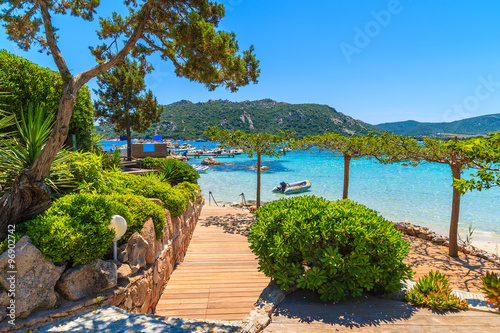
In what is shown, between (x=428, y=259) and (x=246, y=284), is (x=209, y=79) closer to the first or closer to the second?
(x=246, y=284)

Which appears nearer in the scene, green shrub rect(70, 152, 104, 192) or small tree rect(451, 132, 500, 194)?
small tree rect(451, 132, 500, 194)

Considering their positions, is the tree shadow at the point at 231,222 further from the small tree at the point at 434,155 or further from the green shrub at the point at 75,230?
the small tree at the point at 434,155

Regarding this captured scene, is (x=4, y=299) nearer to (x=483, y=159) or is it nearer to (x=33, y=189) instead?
(x=33, y=189)

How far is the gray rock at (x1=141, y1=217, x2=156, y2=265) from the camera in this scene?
3716mm

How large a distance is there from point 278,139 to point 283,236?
7.75m

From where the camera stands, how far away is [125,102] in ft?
66.3

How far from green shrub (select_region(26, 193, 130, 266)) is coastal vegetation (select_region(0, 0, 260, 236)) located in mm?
480

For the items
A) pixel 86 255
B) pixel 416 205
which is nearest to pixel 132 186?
pixel 86 255

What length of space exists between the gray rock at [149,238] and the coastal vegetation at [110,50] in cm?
141

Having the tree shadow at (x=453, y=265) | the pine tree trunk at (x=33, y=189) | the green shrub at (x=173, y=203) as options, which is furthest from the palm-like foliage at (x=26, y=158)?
the tree shadow at (x=453, y=265)

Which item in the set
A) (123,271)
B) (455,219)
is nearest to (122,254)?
(123,271)

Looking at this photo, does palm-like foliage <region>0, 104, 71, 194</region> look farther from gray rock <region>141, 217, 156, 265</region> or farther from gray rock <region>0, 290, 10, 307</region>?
gray rock <region>0, 290, 10, 307</region>

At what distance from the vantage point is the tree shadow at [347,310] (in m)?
2.49

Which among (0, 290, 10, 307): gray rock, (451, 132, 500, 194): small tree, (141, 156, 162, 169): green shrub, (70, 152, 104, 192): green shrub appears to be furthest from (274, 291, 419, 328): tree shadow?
(141, 156, 162, 169): green shrub
